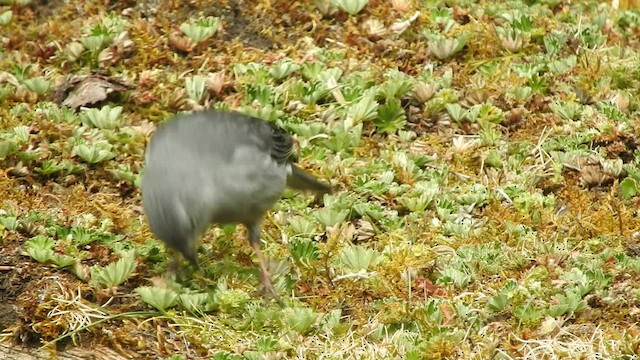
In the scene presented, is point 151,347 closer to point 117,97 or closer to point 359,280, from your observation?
point 359,280

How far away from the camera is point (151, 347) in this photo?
620 centimetres

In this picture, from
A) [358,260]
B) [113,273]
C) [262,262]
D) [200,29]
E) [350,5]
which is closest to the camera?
[113,273]

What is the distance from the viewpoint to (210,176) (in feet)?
20.6

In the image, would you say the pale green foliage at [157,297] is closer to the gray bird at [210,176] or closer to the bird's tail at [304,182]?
the gray bird at [210,176]

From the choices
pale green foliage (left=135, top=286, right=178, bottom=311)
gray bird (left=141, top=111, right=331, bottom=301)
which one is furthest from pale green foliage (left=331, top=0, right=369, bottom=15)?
pale green foliage (left=135, top=286, right=178, bottom=311)

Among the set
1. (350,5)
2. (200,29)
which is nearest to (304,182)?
(200,29)

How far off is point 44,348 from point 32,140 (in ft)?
7.08

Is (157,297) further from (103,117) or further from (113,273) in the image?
(103,117)

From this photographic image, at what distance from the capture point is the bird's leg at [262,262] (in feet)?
21.4

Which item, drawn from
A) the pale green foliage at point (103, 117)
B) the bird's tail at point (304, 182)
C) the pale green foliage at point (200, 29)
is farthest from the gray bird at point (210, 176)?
the pale green foliage at point (200, 29)

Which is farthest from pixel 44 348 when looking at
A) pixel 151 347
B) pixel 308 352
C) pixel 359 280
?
pixel 359 280

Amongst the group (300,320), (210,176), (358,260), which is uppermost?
(210,176)

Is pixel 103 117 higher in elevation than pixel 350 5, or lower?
lower

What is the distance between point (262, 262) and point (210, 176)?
670 millimetres
